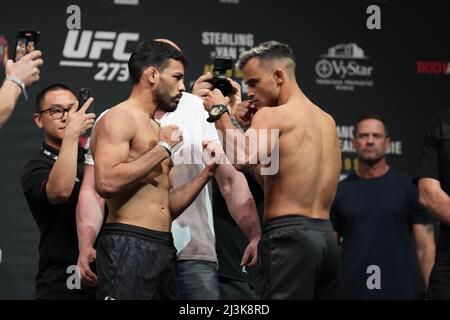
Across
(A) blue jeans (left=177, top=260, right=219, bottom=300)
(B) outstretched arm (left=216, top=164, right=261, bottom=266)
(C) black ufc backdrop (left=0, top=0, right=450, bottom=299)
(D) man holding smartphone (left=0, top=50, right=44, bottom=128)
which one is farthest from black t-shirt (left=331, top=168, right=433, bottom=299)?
(D) man holding smartphone (left=0, top=50, right=44, bottom=128)

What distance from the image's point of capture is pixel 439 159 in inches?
146

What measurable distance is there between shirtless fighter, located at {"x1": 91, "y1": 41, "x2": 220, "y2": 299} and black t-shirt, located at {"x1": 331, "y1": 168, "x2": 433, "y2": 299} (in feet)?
4.92

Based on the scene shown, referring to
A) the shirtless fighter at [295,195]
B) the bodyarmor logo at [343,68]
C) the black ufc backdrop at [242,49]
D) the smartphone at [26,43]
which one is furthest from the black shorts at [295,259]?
the bodyarmor logo at [343,68]

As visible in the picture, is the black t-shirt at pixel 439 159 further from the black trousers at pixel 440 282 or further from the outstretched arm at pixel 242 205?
the outstretched arm at pixel 242 205

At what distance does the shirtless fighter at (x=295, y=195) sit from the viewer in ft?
11.0

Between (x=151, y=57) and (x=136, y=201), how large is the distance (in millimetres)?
613

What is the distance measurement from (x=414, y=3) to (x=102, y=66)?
6.49ft

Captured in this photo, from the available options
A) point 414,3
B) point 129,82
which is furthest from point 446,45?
point 129,82

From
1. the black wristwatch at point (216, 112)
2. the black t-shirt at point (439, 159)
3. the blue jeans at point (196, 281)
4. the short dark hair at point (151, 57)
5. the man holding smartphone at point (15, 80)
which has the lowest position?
the blue jeans at point (196, 281)

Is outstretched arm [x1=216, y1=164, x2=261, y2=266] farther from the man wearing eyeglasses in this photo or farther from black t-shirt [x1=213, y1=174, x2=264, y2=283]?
the man wearing eyeglasses

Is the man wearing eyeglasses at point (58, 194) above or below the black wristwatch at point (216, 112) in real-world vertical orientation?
below

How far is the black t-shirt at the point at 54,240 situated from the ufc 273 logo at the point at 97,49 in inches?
46.5

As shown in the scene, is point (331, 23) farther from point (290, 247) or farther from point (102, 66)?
point (290, 247)

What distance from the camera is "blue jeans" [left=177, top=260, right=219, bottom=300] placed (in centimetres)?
376
